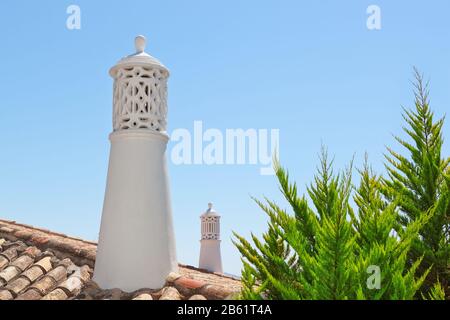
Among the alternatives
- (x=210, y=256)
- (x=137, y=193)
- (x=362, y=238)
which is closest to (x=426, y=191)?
(x=362, y=238)

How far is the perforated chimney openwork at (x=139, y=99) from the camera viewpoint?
263 inches

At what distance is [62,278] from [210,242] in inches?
580

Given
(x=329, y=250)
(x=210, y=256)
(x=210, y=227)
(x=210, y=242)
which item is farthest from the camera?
(x=210, y=227)

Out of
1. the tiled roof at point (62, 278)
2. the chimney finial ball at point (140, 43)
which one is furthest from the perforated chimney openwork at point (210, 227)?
the chimney finial ball at point (140, 43)

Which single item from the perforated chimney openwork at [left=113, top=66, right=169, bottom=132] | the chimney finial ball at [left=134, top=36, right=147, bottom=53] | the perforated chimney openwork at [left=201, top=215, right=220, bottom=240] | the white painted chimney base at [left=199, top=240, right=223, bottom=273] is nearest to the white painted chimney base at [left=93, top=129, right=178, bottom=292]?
the perforated chimney openwork at [left=113, top=66, right=169, bottom=132]

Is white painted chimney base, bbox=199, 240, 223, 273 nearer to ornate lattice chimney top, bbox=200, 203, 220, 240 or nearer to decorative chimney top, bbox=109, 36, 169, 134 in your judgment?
ornate lattice chimney top, bbox=200, 203, 220, 240

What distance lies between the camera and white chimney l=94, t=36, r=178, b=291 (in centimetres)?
631

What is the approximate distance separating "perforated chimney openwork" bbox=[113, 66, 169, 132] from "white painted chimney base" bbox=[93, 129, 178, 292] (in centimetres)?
17

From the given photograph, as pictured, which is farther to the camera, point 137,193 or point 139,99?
point 139,99

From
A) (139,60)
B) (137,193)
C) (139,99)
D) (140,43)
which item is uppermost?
(140,43)

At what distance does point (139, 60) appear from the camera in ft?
22.6

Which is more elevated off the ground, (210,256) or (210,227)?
(210,227)

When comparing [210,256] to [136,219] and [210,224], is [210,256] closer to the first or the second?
[210,224]
